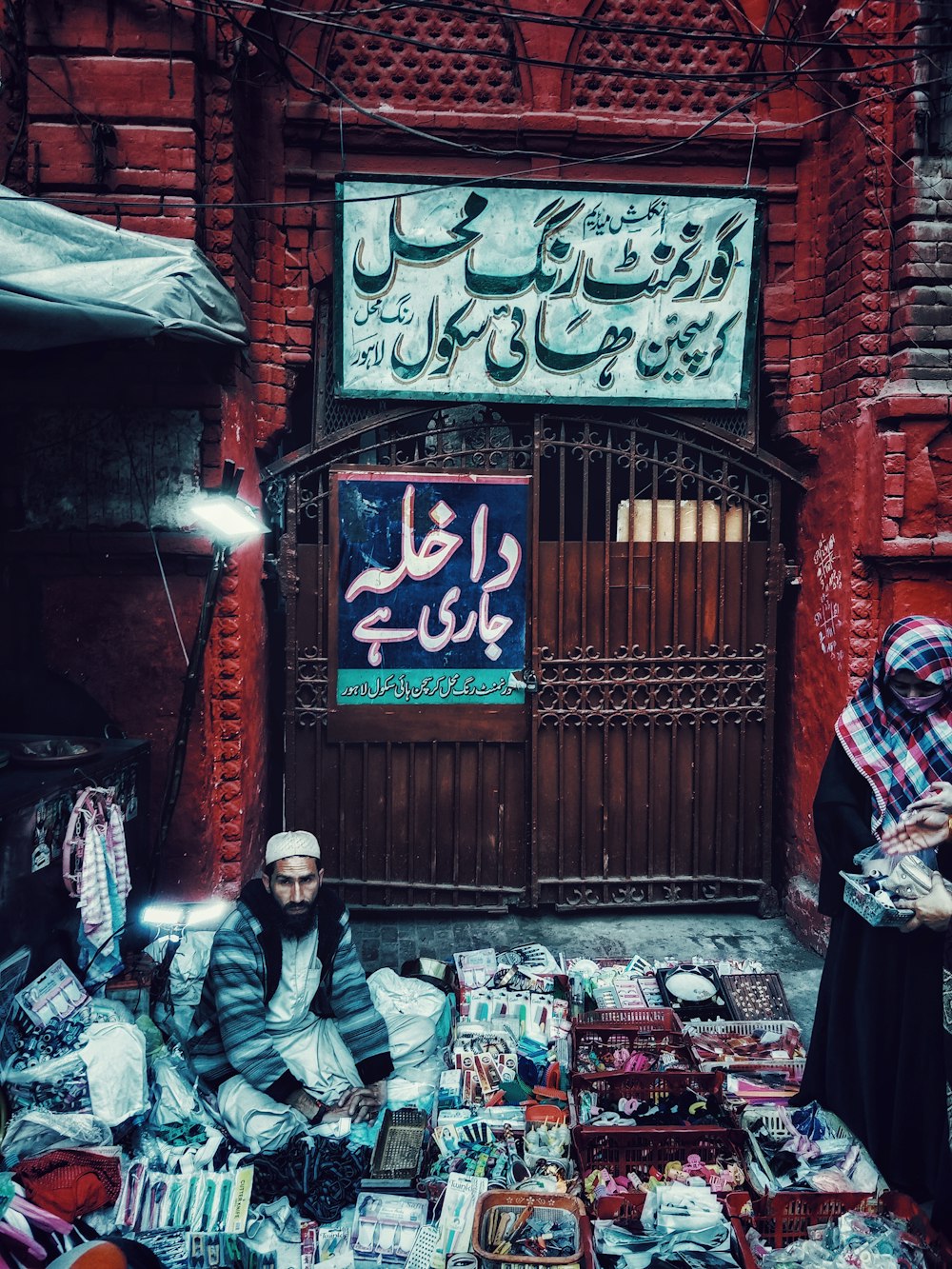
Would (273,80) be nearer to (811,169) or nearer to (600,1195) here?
(811,169)

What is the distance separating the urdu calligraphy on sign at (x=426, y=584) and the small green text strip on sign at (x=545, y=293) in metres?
0.58

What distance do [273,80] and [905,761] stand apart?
4.66 m

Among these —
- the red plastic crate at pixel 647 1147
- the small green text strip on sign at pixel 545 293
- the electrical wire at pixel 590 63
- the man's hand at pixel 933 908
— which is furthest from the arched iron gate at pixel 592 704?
the man's hand at pixel 933 908

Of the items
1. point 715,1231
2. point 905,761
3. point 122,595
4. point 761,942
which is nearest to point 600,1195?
point 715,1231

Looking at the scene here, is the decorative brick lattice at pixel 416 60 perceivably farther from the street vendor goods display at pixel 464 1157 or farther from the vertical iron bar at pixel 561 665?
the street vendor goods display at pixel 464 1157

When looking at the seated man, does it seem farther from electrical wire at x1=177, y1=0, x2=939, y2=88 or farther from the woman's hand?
electrical wire at x1=177, y1=0, x2=939, y2=88

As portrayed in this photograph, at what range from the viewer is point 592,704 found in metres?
5.09

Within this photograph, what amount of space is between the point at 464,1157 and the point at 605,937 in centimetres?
203

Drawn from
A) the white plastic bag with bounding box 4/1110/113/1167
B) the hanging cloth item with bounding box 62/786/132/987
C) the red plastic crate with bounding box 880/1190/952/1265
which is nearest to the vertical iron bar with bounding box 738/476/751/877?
the red plastic crate with bounding box 880/1190/952/1265

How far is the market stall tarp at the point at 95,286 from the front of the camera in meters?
2.91

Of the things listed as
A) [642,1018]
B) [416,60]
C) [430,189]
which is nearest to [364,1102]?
[642,1018]

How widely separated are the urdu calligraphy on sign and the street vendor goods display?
1831mm

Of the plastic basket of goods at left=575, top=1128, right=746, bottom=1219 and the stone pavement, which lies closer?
the plastic basket of goods at left=575, top=1128, right=746, bottom=1219

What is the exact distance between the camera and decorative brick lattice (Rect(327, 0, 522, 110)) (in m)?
4.66
